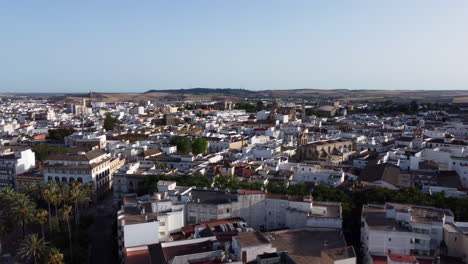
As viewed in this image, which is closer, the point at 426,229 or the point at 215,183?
the point at 426,229

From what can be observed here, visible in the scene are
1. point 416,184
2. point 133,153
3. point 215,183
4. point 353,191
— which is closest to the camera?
point 353,191

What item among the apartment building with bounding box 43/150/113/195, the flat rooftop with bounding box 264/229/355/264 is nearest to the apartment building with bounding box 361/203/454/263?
the flat rooftop with bounding box 264/229/355/264

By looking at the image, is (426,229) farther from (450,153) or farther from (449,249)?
(450,153)

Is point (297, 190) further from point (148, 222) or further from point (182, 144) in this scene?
point (182, 144)

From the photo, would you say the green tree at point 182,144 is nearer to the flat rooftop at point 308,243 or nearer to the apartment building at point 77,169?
the apartment building at point 77,169

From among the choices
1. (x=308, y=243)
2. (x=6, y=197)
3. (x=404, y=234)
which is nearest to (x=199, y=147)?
(x=6, y=197)

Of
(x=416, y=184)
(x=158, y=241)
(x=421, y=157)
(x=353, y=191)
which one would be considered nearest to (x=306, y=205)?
(x=353, y=191)

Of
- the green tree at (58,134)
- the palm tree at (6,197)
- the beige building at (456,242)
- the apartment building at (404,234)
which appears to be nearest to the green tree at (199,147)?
the palm tree at (6,197)
